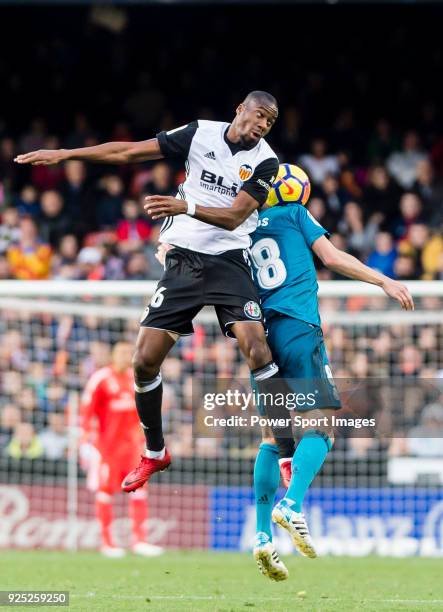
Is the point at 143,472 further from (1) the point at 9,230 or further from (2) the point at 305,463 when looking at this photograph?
(1) the point at 9,230

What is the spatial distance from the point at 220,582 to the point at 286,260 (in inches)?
121

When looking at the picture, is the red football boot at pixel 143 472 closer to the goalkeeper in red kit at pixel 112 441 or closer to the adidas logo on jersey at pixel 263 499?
the adidas logo on jersey at pixel 263 499

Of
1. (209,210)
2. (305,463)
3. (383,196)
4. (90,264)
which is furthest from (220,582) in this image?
(383,196)

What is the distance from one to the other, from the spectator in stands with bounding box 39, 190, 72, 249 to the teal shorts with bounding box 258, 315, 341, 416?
978 cm

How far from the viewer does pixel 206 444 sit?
1486 centimetres

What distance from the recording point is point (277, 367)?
833 centimetres

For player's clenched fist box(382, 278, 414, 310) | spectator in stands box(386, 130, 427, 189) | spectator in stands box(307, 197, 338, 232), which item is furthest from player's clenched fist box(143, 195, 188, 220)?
spectator in stands box(386, 130, 427, 189)

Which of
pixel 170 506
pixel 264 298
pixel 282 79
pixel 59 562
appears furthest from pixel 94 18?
pixel 264 298

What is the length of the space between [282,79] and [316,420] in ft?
44.4

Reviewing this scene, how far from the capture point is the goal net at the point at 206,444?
47.2 ft

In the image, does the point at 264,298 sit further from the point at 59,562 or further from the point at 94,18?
the point at 94,18

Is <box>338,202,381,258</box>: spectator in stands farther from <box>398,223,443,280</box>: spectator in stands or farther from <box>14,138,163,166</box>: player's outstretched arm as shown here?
<box>14,138,163,166</box>: player's outstretched arm

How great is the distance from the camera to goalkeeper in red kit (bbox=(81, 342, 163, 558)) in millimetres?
14211

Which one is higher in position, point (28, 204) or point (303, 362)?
point (28, 204)
